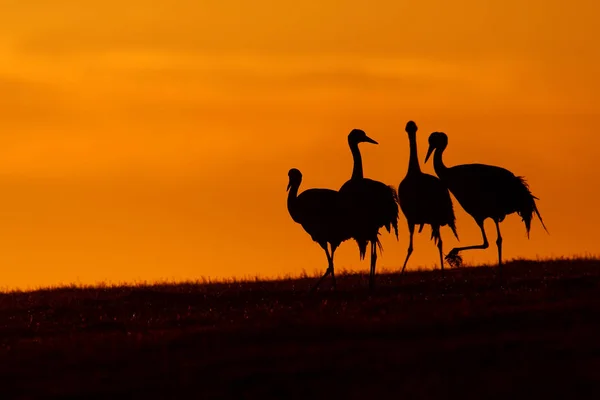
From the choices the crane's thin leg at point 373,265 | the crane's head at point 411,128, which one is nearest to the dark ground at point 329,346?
the crane's thin leg at point 373,265

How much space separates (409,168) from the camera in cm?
3039

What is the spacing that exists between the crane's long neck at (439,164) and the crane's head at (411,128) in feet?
3.73

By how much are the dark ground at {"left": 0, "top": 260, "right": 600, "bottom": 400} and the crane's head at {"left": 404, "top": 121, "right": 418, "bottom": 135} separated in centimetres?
554

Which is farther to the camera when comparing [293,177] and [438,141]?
[293,177]

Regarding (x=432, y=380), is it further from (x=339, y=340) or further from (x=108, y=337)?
(x=108, y=337)

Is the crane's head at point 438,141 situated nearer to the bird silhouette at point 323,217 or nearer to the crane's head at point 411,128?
the crane's head at point 411,128

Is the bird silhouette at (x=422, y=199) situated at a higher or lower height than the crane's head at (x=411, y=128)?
lower

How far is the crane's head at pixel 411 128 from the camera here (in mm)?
31750

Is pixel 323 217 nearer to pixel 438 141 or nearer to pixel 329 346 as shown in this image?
pixel 438 141

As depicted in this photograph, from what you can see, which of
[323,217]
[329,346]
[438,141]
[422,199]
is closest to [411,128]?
[438,141]

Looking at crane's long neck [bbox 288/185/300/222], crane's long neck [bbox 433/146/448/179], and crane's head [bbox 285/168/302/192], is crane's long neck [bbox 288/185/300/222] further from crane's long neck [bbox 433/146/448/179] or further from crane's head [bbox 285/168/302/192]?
crane's long neck [bbox 433/146/448/179]

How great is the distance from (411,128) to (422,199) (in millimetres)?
2456

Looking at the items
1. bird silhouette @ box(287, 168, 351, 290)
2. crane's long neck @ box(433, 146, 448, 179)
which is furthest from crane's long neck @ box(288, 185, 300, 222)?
crane's long neck @ box(433, 146, 448, 179)

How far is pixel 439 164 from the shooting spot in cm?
3031
